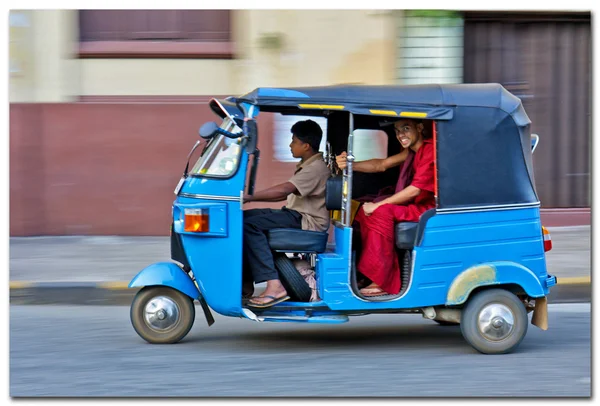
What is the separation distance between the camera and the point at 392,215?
5852mm

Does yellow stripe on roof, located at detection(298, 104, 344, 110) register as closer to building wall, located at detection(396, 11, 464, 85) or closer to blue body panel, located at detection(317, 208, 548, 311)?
blue body panel, located at detection(317, 208, 548, 311)

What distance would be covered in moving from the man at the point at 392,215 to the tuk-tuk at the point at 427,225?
0.08 m

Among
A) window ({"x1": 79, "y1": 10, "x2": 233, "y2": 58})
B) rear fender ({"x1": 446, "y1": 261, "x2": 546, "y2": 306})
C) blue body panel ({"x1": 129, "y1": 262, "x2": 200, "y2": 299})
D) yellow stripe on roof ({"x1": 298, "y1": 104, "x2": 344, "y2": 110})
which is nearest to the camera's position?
yellow stripe on roof ({"x1": 298, "y1": 104, "x2": 344, "y2": 110})

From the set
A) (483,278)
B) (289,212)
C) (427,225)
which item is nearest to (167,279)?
(289,212)

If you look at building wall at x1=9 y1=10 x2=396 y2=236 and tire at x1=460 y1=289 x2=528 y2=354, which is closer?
tire at x1=460 y1=289 x2=528 y2=354

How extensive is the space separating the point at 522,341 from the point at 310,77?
483 centimetres

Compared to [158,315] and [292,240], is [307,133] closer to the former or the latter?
[292,240]

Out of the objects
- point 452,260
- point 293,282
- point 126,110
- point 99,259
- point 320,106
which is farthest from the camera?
point 126,110

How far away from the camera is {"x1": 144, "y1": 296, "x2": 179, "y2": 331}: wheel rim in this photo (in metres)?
5.98

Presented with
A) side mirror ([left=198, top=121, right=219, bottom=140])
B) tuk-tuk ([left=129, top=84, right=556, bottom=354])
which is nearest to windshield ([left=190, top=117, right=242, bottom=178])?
tuk-tuk ([left=129, top=84, right=556, bottom=354])

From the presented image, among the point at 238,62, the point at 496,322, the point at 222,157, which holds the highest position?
the point at 238,62

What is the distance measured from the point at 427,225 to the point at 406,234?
0.17 metres

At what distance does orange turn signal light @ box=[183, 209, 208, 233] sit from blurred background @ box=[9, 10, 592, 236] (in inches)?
171

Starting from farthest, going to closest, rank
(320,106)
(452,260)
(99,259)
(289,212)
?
(99,259), (289,212), (452,260), (320,106)
